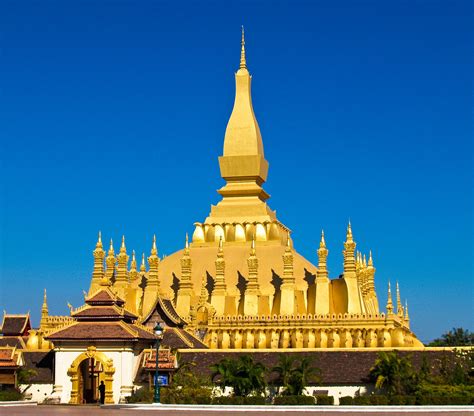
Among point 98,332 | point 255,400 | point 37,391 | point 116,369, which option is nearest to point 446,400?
point 255,400

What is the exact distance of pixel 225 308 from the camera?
54.0 m

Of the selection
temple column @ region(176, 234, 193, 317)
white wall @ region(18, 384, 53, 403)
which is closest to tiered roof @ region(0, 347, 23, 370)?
white wall @ region(18, 384, 53, 403)

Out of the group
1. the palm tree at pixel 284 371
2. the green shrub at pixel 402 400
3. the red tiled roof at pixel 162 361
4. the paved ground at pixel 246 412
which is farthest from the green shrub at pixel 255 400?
the green shrub at pixel 402 400

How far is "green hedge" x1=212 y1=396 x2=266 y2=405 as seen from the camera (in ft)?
121

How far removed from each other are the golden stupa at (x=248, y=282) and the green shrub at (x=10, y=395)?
8.74m

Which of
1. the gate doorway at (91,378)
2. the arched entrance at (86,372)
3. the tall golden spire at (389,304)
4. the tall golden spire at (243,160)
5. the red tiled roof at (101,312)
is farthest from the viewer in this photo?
the tall golden spire at (243,160)

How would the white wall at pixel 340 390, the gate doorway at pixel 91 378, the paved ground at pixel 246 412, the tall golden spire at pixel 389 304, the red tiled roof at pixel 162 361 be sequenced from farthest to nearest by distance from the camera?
1. the tall golden spire at pixel 389 304
2. the gate doorway at pixel 91 378
3. the white wall at pixel 340 390
4. the red tiled roof at pixel 162 361
5. the paved ground at pixel 246 412

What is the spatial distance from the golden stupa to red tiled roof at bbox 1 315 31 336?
1.17 m

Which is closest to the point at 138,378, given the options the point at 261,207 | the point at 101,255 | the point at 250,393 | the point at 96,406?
the point at 96,406

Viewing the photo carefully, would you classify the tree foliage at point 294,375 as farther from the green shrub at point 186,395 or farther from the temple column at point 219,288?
the temple column at point 219,288

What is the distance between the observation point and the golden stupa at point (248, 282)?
51.0m

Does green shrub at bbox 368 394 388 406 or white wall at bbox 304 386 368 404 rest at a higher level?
white wall at bbox 304 386 368 404

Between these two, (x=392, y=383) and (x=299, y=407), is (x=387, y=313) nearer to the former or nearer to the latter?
(x=392, y=383)

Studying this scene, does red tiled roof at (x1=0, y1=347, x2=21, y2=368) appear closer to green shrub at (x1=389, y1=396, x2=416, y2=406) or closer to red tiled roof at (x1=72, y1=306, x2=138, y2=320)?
red tiled roof at (x1=72, y1=306, x2=138, y2=320)
